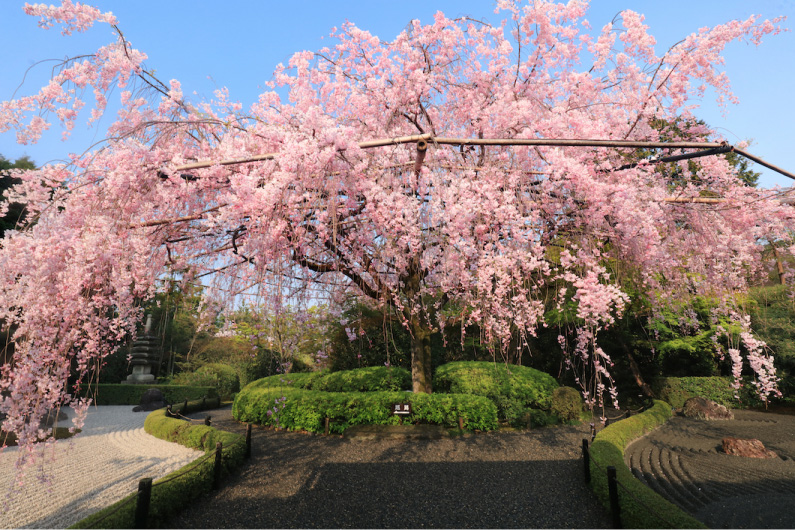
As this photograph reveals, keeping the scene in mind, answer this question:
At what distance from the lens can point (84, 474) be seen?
24.4ft

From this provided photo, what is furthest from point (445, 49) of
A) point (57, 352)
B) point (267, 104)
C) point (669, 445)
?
point (669, 445)

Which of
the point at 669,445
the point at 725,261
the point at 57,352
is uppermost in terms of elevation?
the point at 725,261

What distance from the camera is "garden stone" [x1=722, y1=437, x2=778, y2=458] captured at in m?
8.58

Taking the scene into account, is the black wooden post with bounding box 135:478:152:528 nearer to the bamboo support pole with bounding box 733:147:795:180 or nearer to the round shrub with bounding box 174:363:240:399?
the bamboo support pole with bounding box 733:147:795:180

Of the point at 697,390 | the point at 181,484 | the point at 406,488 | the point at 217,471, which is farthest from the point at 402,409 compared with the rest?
the point at 697,390

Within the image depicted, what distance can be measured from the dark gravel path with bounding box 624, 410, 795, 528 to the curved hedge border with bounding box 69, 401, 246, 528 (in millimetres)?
6997

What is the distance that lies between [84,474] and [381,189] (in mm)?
7801

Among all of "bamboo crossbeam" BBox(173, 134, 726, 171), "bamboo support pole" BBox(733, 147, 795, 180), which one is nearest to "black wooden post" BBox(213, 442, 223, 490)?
"bamboo crossbeam" BBox(173, 134, 726, 171)

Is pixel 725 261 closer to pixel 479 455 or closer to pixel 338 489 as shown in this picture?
pixel 479 455

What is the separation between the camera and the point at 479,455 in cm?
830

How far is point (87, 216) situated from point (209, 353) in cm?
2457

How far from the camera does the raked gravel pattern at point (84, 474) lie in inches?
217

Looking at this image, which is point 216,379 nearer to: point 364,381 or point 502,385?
point 364,381

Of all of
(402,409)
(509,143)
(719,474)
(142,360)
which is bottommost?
(719,474)
